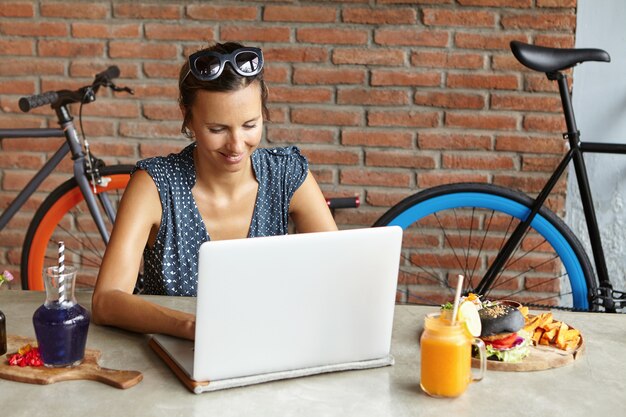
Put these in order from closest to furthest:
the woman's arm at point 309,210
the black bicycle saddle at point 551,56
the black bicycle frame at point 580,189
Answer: the woman's arm at point 309,210 < the black bicycle saddle at point 551,56 < the black bicycle frame at point 580,189

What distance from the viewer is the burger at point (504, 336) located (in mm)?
1376

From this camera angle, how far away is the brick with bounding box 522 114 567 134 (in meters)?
2.96


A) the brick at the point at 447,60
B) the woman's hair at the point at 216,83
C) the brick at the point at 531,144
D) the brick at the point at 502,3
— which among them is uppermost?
the brick at the point at 502,3

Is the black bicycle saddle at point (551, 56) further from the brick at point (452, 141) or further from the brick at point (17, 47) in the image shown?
the brick at point (17, 47)

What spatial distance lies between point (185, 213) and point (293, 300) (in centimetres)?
73

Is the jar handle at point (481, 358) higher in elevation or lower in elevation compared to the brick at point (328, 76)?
lower

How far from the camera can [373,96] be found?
9.89 feet

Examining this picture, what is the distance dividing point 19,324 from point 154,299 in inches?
10.5

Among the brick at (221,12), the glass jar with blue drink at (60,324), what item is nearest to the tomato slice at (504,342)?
the glass jar with blue drink at (60,324)

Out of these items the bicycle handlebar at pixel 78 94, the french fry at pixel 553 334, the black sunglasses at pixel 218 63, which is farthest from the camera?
the bicycle handlebar at pixel 78 94

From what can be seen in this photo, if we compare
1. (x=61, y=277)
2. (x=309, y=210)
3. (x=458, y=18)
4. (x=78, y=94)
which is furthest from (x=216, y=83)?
(x=458, y=18)

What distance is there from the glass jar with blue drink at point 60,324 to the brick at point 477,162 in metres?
1.92

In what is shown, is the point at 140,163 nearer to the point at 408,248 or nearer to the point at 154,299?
the point at 154,299

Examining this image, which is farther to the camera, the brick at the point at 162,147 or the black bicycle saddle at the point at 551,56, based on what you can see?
the brick at the point at 162,147
